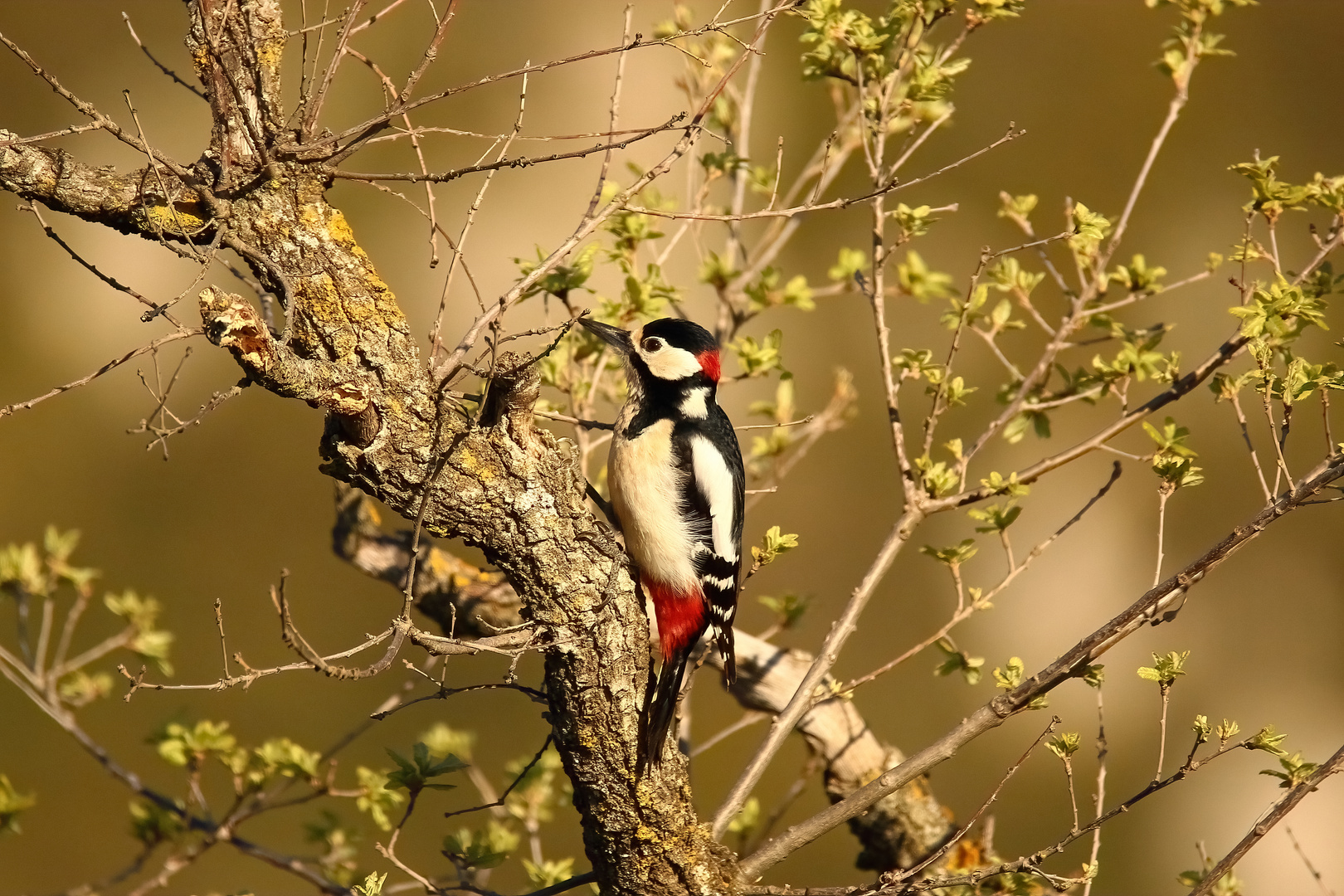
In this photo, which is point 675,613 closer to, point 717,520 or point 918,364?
point 717,520

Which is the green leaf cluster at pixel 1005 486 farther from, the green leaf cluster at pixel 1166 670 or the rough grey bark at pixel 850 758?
the rough grey bark at pixel 850 758

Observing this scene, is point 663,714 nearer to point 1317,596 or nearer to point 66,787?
point 66,787

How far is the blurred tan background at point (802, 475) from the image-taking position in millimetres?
6848

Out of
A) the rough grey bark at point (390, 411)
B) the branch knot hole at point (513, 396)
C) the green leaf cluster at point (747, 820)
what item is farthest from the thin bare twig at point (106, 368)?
the green leaf cluster at point (747, 820)

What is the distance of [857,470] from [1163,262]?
2692 mm

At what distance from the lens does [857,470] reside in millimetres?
7719

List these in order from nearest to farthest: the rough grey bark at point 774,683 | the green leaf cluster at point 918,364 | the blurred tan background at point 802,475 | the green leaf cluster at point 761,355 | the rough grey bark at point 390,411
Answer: the rough grey bark at point 390,411 → the green leaf cluster at point 918,364 → the green leaf cluster at point 761,355 → the rough grey bark at point 774,683 → the blurred tan background at point 802,475

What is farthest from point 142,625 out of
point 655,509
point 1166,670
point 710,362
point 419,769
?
point 1166,670

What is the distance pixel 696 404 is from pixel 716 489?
29cm

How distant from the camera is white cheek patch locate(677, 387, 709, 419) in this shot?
10.3ft

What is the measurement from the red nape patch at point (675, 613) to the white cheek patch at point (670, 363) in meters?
0.64

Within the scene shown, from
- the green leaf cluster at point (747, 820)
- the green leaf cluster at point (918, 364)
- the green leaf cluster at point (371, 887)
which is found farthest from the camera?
the green leaf cluster at point (747, 820)

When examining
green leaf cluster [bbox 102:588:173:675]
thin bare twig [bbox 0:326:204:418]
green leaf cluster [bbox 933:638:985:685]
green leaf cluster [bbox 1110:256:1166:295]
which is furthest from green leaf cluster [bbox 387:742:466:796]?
green leaf cluster [bbox 1110:256:1166:295]

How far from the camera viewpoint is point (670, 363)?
3188 mm
